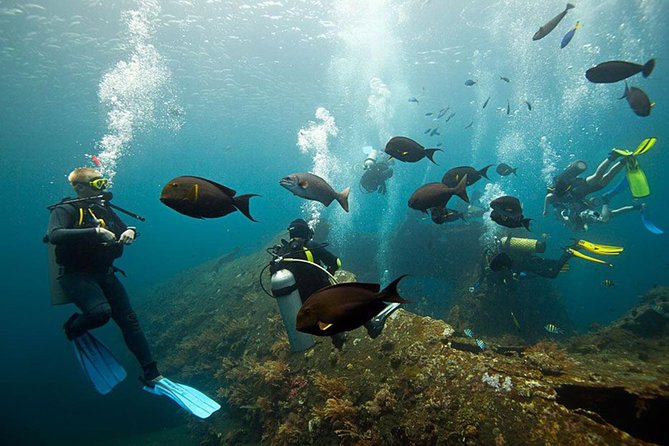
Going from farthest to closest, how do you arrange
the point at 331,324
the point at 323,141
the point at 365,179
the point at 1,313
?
the point at 323,141, the point at 1,313, the point at 365,179, the point at 331,324

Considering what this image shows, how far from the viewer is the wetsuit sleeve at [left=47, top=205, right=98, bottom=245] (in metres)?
4.11

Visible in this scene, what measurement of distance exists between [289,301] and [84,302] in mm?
3091

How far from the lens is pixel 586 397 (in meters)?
2.93

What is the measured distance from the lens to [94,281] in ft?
15.5

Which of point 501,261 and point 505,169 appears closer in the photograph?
point 501,261

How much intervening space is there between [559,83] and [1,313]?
10973 centimetres

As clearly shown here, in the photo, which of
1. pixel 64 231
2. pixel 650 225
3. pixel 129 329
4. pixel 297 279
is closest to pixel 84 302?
pixel 129 329

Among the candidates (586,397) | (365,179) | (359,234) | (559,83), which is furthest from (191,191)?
(559,83)

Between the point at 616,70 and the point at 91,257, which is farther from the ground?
the point at 616,70

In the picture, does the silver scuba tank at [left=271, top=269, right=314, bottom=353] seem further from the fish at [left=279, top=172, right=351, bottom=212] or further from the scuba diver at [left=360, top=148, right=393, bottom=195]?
the scuba diver at [left=360, top=148, right=393, bottom=195]

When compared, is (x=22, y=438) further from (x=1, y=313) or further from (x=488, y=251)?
(x=1, y=313)

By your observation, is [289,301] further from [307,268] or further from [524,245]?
[524,245]

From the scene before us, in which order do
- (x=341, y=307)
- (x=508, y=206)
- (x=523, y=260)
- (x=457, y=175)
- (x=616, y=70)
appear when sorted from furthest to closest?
(x=523, y=260), (x=616, y=70), (x=457, y=175), (x=508, y=206), (x=341, y=307)

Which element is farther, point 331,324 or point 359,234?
point 359,234
